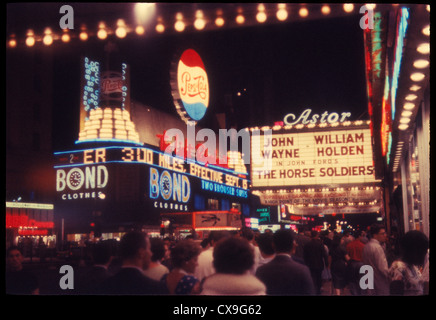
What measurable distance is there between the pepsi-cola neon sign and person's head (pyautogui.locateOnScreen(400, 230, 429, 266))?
2577cm

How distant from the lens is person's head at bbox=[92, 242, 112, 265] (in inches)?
241

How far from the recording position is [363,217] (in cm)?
11162

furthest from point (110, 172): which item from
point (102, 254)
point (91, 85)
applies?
point (102, 254)

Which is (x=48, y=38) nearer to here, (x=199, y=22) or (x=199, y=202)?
(x=199, y=22)

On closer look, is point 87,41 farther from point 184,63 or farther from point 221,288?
point 184,63

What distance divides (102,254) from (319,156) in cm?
1937

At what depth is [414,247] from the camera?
5699 mm

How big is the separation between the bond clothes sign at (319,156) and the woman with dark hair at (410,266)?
18293 mm

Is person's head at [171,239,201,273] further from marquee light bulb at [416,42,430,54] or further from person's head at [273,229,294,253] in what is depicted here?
marquee light bulb at [416,42,430,54]

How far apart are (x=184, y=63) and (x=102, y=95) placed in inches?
750

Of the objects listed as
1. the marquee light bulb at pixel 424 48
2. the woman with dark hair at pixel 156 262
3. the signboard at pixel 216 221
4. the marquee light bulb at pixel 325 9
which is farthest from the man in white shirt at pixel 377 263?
the signboard at pixel 216 221

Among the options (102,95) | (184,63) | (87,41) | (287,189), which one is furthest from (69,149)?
(87,41)

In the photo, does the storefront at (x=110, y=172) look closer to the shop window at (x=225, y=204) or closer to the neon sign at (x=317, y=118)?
the shop window at (x=225, y=204)

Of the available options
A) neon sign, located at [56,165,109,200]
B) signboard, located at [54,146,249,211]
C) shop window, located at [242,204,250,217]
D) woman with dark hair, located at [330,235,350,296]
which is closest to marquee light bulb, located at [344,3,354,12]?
woman with dark hair, located at [330,235,350,296]
